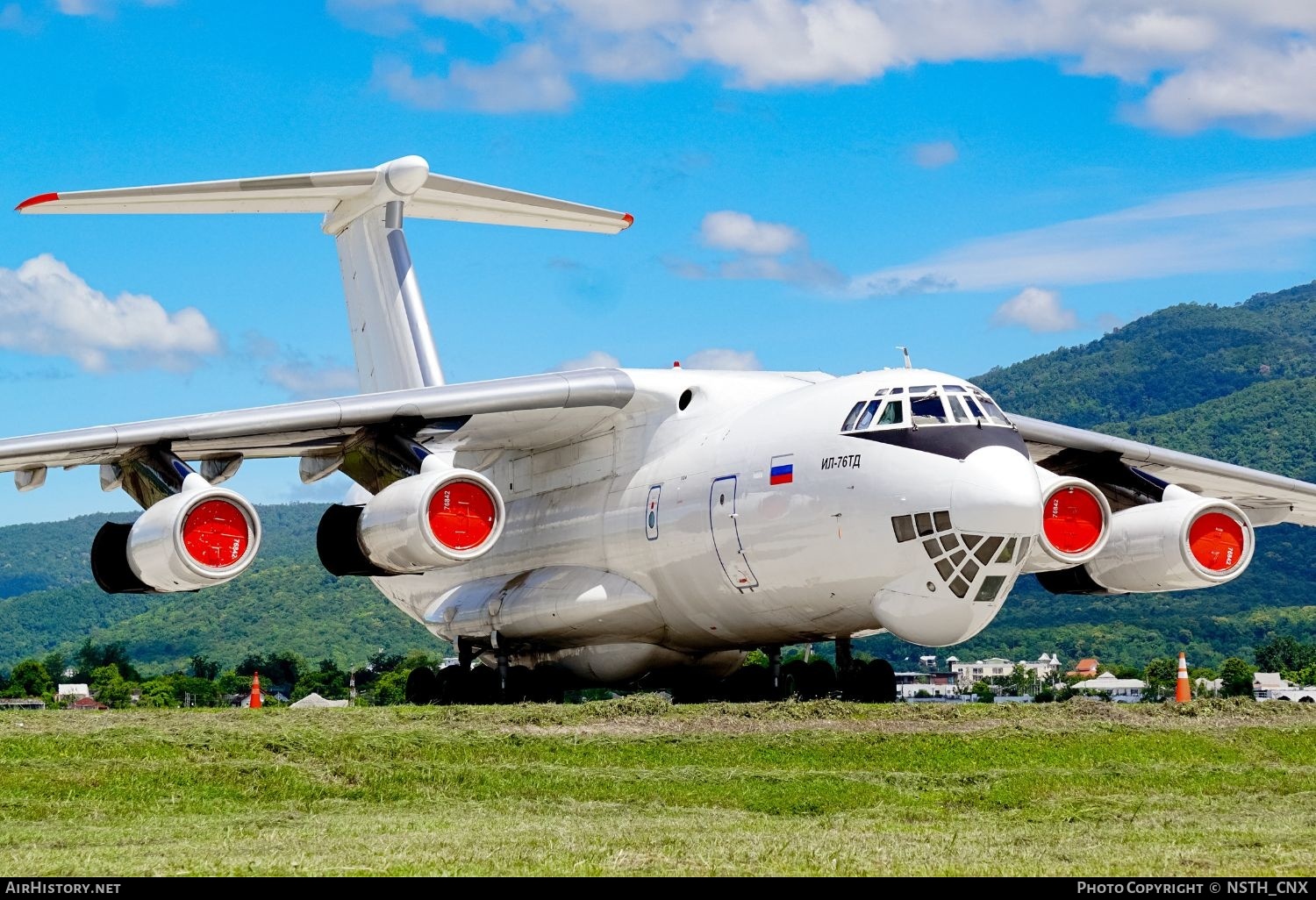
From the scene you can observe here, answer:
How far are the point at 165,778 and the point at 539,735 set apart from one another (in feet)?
10.1

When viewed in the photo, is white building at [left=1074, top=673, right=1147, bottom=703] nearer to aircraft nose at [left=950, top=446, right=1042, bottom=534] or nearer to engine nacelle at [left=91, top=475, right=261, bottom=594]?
aircraft nose at [left=950, top=446, right=1042, bottom=534]

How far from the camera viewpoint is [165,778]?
9898 mm

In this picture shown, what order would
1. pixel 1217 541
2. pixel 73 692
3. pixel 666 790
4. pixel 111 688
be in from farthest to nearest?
pixel 73 692 → pixel 111 688 → pixel 1217 541 → pixel 666 790

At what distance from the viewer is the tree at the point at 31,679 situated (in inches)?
969

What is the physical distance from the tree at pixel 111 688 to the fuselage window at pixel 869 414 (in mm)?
11802

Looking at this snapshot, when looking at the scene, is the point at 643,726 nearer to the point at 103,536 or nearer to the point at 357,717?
the point at 357,717

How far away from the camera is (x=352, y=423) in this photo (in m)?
16.2

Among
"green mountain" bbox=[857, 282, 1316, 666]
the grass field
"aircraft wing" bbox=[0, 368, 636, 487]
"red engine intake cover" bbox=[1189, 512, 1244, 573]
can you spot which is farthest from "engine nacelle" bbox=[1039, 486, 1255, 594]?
"green mountain" bbox=[857, 282, 1316, 666]

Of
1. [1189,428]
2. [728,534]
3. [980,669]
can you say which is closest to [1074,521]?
[728,534]

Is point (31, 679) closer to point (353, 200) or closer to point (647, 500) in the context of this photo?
point (353, 200)

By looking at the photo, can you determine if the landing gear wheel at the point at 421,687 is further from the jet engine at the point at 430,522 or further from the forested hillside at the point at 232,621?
the forested hillside at the point at 232,621

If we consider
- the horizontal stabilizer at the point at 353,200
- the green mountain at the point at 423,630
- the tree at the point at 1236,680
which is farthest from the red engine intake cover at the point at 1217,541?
the green mountain at the point at 423,630

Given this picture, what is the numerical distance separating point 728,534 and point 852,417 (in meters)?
1.71
